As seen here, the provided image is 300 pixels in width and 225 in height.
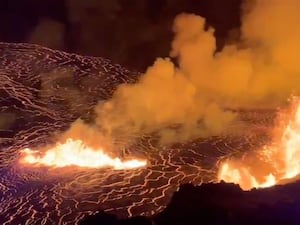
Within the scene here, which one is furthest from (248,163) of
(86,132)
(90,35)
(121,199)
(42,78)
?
(90,35)

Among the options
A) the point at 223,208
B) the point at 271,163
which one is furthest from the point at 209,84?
the point at 223,208

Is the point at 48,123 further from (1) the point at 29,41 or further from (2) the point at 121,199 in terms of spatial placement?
(1) the point at 29,41

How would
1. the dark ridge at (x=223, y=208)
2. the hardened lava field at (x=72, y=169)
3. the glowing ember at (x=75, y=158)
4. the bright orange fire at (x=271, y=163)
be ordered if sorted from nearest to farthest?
1. the dark ridge at (x=223, y=208)
2. the hardened lava field at (x=72, y=169)
3. the bright orange fire at (x=271, y=163)
4. the glowing ember at (x=75, y=158)

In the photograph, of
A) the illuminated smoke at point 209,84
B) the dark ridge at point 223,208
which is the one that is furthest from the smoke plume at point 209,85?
the dark ridge at point 223,208

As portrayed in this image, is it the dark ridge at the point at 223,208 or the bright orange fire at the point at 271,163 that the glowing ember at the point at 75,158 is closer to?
the bright orange fire at the point at 271,163

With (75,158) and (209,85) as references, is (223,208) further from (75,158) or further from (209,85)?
(209,85)

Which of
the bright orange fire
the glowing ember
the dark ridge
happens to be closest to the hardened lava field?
the glowing ember
